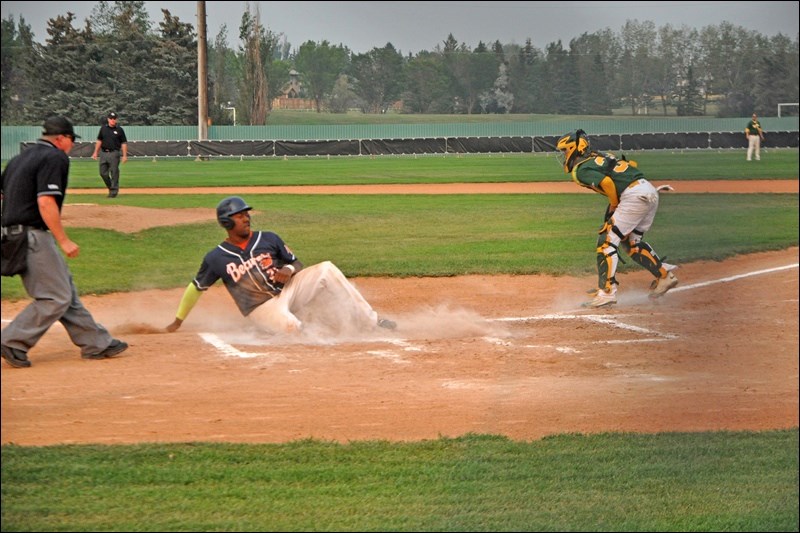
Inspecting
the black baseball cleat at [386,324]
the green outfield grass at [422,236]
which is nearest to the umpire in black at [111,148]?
the green outfield grass at [422,236]

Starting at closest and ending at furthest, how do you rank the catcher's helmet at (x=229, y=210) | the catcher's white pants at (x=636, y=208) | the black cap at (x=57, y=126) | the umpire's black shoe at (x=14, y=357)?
the black cap at (x=57, y=126), the umpire's black shoe at (x=14, y=357), the catcher's helmet at (x=229, y=210), the catcher's white pants at (x=636, y=208)

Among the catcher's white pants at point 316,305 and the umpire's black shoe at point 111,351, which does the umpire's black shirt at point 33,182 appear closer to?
the umpire's black shoe at point 111,351

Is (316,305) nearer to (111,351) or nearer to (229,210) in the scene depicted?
(229,210)

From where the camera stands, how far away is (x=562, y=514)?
3416 millimetres

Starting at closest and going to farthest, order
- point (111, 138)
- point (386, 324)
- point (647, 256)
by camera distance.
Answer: point (111, 138), point (386, 324), point (647, 256)

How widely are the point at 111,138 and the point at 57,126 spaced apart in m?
0.48

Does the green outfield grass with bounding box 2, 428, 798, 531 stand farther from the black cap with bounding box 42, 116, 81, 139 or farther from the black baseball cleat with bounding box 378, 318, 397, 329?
the black baseball cleat with bounding box 378, 318, 397, 329

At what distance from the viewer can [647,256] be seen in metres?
8.12

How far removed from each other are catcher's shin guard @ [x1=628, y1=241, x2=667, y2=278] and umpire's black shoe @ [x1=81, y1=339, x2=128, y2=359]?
4149 millimetres

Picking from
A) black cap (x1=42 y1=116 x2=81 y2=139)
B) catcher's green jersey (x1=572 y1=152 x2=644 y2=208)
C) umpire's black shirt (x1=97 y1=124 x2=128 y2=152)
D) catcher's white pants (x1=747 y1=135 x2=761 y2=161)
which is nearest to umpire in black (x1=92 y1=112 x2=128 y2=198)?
umpire's black shirt (x1=97 y1=124 x2=128 y2=152)

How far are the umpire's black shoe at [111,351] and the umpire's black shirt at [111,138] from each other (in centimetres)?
143

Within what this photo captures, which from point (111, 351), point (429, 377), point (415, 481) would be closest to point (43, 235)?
point (111, 351)

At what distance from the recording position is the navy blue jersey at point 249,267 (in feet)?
21.2

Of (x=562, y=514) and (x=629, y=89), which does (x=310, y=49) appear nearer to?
(x=629, y=89)
